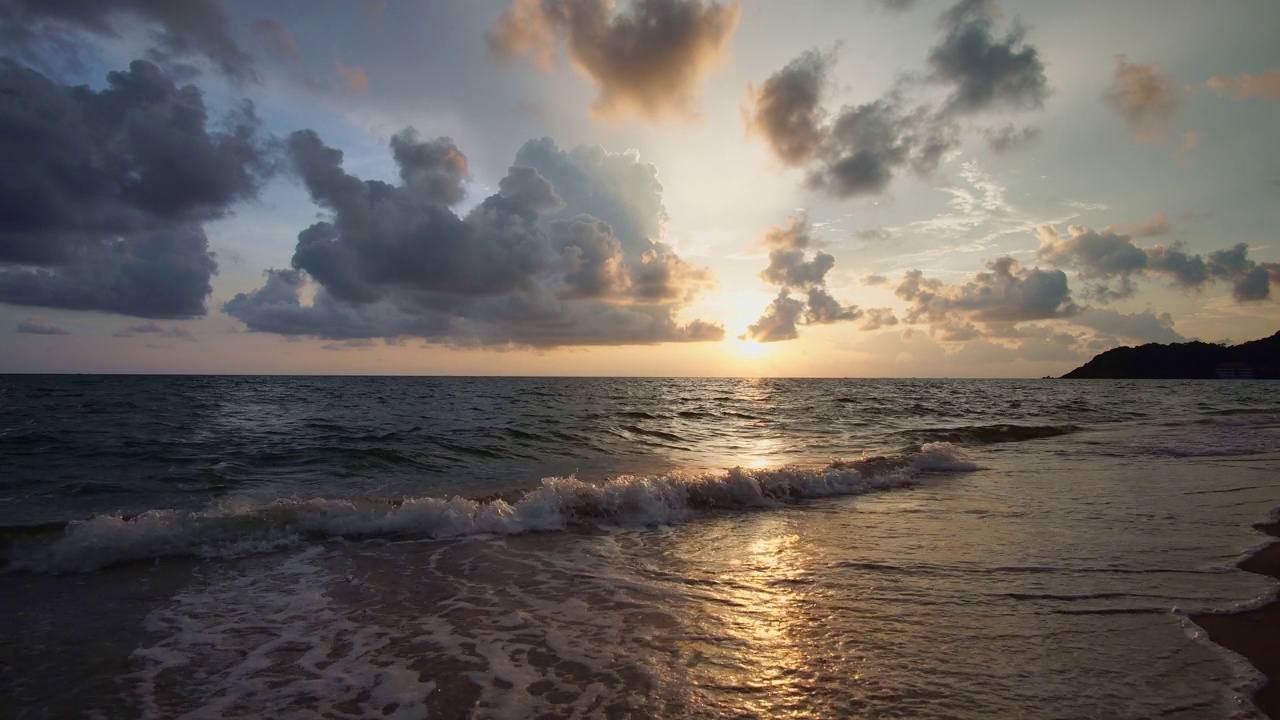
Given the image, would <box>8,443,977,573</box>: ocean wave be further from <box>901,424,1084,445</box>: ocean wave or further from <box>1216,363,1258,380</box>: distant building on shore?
<box>1216,363,1258,380</box>: distant building on shore

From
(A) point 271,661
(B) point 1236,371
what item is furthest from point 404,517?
(B) point 1236,371

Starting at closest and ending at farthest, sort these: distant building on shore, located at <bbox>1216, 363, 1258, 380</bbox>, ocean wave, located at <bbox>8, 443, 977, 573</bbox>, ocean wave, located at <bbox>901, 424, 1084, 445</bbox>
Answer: ocean wave, located at <bbox>8, 443, 977, 573</bbox>
ocean wave, located at <bbox>901, 424, 1084, 445</bbox>
distant building on shore, located at <bbox>1216, 363, 1258, 380</bbox>

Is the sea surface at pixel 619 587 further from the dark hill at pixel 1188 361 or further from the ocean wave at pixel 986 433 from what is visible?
the dark hill at pixel 1188 361

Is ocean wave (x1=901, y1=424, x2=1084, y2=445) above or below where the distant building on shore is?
below

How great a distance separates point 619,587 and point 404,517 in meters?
4.88

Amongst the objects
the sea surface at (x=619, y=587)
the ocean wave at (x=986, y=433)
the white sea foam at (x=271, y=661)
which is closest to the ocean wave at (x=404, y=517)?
the sea surface at (x=619, y=587)

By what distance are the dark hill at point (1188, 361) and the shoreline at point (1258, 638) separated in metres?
178

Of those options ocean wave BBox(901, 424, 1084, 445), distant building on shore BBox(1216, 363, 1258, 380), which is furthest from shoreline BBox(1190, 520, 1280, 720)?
distant building on shore BBox(1216, 363, 1258, 380)

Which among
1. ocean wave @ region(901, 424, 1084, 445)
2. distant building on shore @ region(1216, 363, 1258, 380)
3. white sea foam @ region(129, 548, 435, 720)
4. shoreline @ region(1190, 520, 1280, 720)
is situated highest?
distant building on shore @ region(1216, 363, 1258, 380)

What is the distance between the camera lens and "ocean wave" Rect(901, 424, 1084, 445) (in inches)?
922

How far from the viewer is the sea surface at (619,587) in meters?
4.33

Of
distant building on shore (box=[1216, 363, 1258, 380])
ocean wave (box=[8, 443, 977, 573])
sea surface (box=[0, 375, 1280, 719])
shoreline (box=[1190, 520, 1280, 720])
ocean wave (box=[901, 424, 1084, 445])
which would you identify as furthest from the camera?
distant building on shore (box=[1216, 363, 1258, 380])

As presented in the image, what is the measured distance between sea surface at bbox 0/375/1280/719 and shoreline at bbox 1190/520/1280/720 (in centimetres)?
14

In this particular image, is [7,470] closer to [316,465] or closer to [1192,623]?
[316,465]
